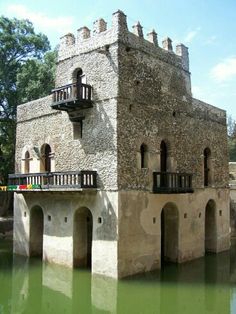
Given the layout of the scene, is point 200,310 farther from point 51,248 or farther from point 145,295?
point 51,248

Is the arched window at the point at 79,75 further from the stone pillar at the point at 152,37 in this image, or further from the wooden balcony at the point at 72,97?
the stone pillar at the point at 152,37

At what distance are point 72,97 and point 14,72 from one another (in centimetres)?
1635

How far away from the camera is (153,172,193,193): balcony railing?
53.0 feet

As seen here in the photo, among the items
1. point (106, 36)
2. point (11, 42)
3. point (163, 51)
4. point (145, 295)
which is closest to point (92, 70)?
point (106, 36)

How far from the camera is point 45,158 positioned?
61.7 ft

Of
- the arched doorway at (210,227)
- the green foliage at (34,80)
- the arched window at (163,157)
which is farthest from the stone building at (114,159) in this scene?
the green foliage at (34,80)

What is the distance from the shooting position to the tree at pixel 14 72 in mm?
28141

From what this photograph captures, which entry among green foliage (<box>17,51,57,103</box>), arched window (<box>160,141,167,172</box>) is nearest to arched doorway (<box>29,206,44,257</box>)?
arched window (<box>160,141,167,172</box>)

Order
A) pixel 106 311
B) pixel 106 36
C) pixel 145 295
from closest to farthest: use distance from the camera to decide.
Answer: pixel 106 311 → pixel 145 295 → pixel 106 36

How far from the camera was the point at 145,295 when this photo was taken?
1318cm

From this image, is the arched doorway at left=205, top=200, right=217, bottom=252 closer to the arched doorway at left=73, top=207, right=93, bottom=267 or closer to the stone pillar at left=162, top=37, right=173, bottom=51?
the arched doorway at left=73, top=207, right=93, bottom=267

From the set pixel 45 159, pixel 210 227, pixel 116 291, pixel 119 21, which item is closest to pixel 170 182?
pixel 116 291

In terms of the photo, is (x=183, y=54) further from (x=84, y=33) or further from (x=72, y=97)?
(x=72, y=97)

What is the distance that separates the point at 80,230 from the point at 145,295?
461 centimetres
